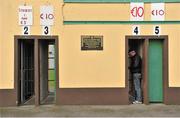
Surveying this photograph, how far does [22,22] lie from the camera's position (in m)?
13.0

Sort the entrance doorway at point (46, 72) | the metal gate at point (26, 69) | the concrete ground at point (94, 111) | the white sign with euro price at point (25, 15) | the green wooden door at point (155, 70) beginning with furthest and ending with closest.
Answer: the entrance doorway at point (46, 72), the metal gate at point (26, 69), the green wooden door at point (155, 70), the white sign with euro price at point (25, 15), the concrete ground at point (94, 111)

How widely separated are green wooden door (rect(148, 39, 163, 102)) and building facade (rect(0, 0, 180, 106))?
0.31 meters

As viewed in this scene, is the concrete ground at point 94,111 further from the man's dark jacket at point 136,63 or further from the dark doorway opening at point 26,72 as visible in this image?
the man's dark jacket at point 136,63

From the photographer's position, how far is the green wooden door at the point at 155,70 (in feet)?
43.4

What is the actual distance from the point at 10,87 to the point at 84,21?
124 inches

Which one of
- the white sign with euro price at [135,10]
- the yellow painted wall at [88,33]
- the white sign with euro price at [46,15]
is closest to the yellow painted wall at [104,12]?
the yellow painted wall at [88,33]

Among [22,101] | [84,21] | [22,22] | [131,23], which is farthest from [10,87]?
[131,23]

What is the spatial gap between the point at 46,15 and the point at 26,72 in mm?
2457

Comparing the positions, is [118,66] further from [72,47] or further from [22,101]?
[22,101]

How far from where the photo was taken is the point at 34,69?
43.8ft

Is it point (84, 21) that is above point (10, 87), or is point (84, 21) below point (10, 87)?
above

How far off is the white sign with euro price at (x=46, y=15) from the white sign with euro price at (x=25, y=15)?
1.14 feet

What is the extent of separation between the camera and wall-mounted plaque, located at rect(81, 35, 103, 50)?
13.0m

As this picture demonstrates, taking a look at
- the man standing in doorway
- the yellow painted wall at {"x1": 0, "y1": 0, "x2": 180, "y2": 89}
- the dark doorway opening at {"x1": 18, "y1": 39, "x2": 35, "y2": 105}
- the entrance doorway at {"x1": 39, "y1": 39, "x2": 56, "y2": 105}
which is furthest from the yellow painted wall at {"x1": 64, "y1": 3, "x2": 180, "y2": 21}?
the dark doorway opening at {"x1": 18, "y1": 39, "x2": 35, "y2": 105}
